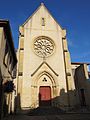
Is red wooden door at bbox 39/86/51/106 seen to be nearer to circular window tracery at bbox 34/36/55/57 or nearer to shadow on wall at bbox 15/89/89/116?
shadow on wall at bbox 15/89/89/116

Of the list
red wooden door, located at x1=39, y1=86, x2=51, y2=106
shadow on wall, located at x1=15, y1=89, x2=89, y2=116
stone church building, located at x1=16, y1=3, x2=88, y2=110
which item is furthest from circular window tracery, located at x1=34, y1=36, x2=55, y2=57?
shadow on wall, located at x1=15, y1=89, x2=89, y2=116

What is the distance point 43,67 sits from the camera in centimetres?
2075

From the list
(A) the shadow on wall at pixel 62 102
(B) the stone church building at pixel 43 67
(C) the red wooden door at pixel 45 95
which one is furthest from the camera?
(C) the red wooden door at pixel 45 95

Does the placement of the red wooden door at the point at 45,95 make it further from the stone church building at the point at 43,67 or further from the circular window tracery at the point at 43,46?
the circular window tracery at the point at 43,46

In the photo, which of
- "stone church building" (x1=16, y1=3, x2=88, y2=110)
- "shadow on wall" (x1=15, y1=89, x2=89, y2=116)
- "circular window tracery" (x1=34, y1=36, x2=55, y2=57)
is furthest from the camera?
"circular window tracery" (x1=34, y1=36, x2=55, y2=57)

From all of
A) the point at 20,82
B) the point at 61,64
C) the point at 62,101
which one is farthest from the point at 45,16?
the point at 62,101

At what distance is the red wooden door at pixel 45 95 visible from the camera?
19.4 meters

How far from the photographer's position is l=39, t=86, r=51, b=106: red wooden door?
19427 millimetres

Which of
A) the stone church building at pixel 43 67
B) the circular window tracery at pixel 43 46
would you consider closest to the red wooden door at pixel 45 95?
the stone church building at pixel 43 67

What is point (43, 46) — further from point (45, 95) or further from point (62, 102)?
point (62, 102)

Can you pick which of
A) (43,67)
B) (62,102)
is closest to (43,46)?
(43,67)

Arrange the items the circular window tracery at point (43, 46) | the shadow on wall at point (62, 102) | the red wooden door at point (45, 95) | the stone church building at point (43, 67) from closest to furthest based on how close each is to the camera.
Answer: the shadow on wall at point (62, 102)
the stone church building at point (43, 67)
the red wooden door at point (45, 95)
the circular window tracery at point (43, 46)

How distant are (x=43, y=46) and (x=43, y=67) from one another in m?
3.95

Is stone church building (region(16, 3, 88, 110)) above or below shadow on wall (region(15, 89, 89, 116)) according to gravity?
above
